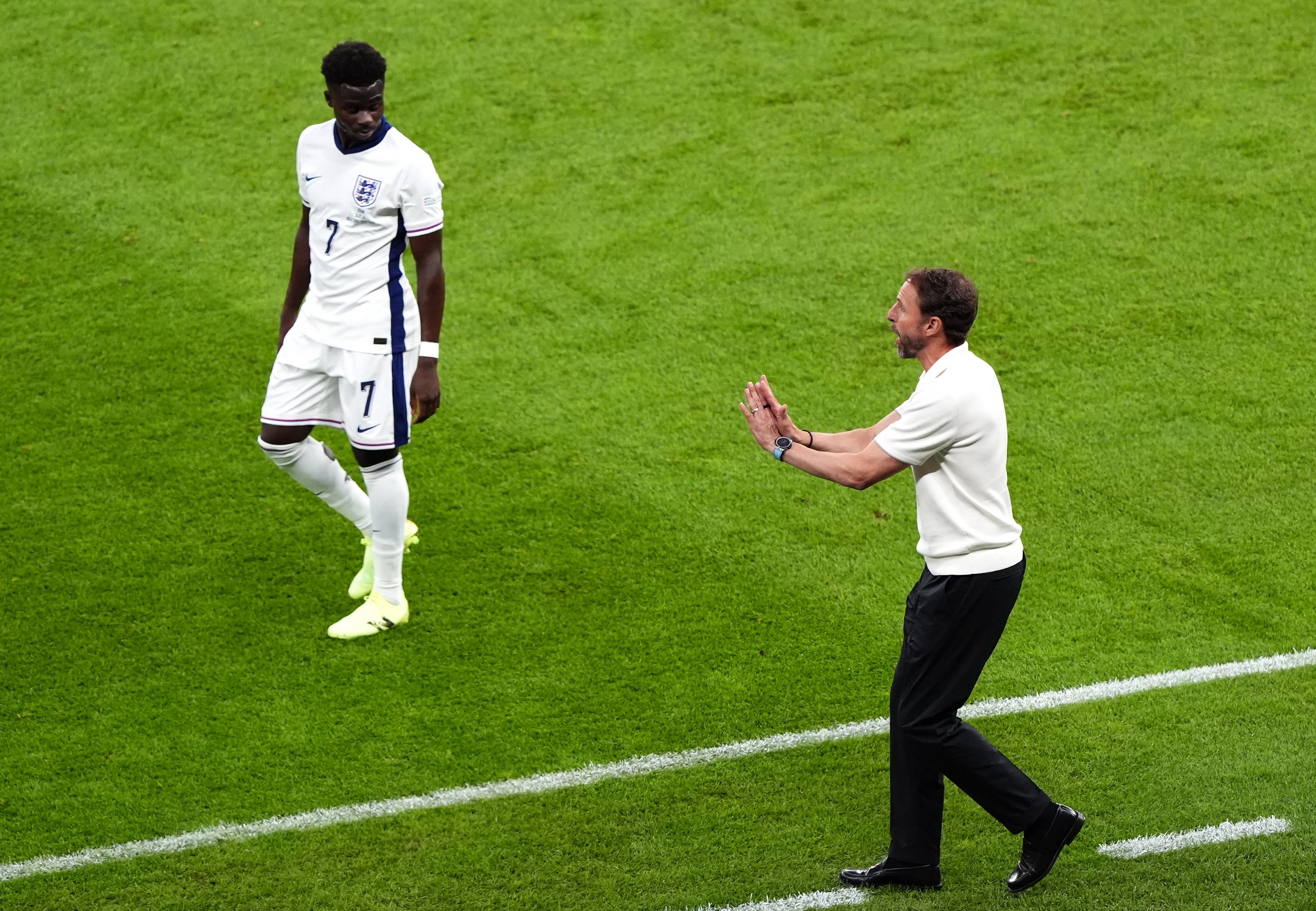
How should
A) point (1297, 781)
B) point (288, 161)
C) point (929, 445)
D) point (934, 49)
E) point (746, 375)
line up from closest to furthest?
point (929, 445) < point (1297, 781) < point (746, 375) < point (288, 161) < point (934, 49)

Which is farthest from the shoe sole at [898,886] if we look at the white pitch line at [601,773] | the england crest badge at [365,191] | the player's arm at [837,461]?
the england crest badge at [365,191]

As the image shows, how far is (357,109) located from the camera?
5.60 metres

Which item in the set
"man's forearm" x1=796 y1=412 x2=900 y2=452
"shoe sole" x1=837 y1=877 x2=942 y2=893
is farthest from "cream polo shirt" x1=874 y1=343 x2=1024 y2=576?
"shoe sole" x1=837 y1=877 x2=942 y2=893

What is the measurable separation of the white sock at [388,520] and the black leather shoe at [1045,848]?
2.88m

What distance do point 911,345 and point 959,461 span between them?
0.39 meters

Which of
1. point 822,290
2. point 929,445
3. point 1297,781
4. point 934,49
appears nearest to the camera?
point 929,445

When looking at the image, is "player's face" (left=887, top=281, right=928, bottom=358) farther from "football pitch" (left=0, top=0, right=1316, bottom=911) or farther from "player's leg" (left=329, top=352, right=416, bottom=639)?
"player's leg" (left=329, top=352, right=416, bottom=639)

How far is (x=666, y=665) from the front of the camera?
6.06 m

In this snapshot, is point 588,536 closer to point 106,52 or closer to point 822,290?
point 822,290

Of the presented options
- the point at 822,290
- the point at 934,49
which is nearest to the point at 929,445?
the point at 822,290

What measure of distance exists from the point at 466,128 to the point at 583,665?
597cm

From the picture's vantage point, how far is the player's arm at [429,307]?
19.0 ft

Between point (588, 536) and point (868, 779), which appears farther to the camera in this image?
point (588, 536)

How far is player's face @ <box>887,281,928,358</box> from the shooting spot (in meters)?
4.44
